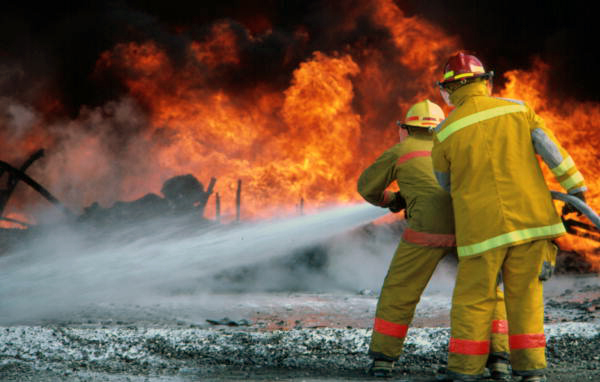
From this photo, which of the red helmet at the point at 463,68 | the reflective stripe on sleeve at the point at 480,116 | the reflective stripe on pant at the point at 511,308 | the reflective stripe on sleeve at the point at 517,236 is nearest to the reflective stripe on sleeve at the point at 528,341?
the reflective stripe on pant at the point at 511,308

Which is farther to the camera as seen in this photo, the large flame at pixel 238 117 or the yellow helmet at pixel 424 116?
the large flame at pixel 238 117

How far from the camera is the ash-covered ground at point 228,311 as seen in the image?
4.06 m

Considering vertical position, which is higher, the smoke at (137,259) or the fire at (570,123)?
the fire at (570,123)

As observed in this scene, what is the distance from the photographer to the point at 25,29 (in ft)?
55.4

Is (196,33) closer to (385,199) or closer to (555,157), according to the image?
(385,199)

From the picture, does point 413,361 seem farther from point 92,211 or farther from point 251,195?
point 251,195

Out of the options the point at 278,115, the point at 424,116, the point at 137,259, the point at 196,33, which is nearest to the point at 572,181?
the point at 424,116

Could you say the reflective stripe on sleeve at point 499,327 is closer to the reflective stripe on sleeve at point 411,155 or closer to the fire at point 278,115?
the reflective stripe on sleeve at point 411,155

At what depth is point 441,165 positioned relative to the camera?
346cm

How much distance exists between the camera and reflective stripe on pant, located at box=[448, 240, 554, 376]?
3227mm

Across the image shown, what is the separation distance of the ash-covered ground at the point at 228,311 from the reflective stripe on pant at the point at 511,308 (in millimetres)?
557

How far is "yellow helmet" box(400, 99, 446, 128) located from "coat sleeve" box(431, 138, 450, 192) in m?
0.61

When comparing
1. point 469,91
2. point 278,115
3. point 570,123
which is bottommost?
point 469,91

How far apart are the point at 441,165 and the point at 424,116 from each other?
0.73 metres
